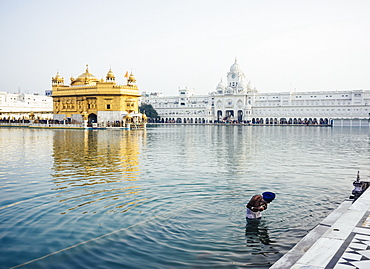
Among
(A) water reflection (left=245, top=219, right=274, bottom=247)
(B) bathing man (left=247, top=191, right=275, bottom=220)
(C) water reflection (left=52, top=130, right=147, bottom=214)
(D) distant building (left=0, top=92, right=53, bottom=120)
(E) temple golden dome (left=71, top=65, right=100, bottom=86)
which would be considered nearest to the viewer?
(A) water reflection (left=245, top=219, right=274, bottom=247)

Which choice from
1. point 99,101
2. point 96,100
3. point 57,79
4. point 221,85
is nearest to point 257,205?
point 99,101

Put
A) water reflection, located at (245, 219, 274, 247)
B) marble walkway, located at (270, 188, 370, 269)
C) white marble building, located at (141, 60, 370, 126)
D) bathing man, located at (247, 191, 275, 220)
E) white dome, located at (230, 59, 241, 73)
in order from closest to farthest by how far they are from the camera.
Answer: marble walkway, located at (270, 188, 370, 269)
water reflection, located at (245, 219, 274, 247)
bathing man, located at (247, 191, 275, 220)
white marble building, located at (141, 60, 370, 126)
white dome, located at (230, 59, 241, 73)

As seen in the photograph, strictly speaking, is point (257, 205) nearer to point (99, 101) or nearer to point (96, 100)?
point (99, 101)

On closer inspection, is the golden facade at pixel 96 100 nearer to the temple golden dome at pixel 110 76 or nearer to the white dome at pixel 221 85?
the temple golden dome at pixel 110 76

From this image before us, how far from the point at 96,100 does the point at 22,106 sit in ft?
142

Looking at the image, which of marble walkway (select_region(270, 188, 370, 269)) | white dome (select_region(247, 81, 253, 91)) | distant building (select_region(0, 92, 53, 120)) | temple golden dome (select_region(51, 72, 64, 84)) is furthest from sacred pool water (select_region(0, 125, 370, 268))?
white dome (select_region(247, 81, 253, 91))

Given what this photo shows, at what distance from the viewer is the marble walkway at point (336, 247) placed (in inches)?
181

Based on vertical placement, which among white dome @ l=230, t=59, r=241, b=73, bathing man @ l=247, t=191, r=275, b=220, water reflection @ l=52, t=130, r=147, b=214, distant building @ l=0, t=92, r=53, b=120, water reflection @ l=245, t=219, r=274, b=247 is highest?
white dome @ l=230, t=59, r=241, b=73

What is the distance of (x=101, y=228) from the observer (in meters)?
7.09

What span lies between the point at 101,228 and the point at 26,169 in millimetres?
7856

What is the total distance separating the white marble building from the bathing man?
8364cm

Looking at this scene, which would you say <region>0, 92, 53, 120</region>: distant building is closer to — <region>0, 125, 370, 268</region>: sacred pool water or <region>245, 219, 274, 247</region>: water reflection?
<region>0, 125, 370, 268</region>: sacred pool water

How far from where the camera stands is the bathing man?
24.3 feet

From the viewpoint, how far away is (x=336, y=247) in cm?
508
